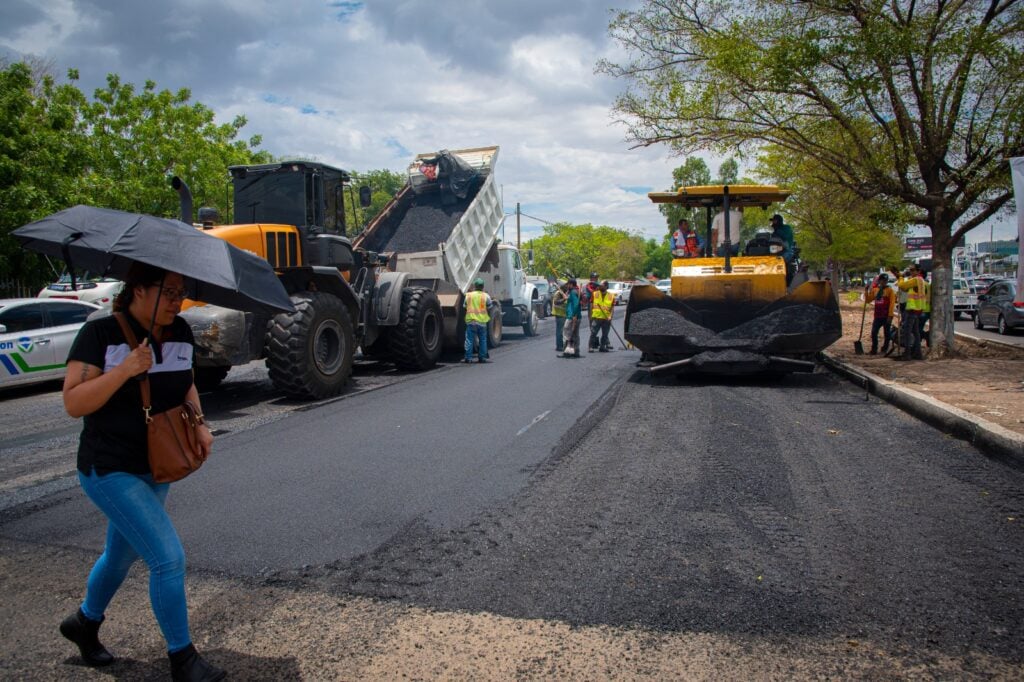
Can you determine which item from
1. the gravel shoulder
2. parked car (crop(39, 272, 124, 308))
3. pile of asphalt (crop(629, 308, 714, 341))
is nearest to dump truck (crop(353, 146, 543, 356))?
pile of asphalt (crop(629, 308, 714, 341))

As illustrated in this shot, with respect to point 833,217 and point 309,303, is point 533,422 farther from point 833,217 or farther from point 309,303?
point 833,217

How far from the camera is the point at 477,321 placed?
13422 mm

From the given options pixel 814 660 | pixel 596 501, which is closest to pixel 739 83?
pixel 596 501

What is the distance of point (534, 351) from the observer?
15750 millimetres

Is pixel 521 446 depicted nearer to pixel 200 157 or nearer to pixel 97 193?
pixel 97 193

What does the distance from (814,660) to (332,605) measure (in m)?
2.19

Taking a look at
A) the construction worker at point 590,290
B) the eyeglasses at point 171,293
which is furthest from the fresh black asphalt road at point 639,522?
the construction worker at point 590,290

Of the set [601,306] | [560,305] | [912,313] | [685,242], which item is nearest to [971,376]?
[912,313]

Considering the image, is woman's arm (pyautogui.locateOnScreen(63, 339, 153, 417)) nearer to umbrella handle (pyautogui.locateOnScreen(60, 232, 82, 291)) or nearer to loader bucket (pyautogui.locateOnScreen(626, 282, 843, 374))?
umbrella handle (pyautogui.locateOnScreen(60, 232, 82, 291))

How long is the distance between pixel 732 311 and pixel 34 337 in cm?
1004

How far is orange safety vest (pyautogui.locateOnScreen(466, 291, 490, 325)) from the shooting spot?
43.9 feet

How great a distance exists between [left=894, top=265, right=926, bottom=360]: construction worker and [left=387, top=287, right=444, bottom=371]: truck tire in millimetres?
8160

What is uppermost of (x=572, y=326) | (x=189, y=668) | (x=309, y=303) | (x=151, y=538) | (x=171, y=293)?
(x=171, y=293)

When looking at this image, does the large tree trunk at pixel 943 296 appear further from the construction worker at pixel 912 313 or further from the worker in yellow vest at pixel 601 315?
the worker in yellow vest at pixel 601 315
